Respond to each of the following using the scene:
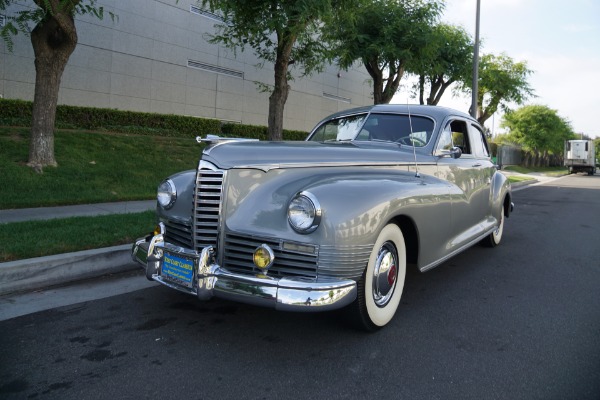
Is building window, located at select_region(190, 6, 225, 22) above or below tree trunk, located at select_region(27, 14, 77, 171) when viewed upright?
above

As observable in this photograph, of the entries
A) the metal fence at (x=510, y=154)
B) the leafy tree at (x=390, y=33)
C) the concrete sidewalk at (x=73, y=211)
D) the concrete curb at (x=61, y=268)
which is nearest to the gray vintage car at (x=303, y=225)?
the concrete curb at (x=61, y=268)

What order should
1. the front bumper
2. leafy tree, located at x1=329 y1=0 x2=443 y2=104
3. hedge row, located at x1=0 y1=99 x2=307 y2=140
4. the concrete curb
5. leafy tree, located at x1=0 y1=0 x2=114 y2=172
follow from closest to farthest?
the front bumper
the concrete curb
leafy tree, located at x1=0 y1=0 x2=114 y2=172
hedge row, located at x1=0 y1=99 x2=307 y2=140
leafy tree, located at x1=329 y1=0 x2=443 y2=104

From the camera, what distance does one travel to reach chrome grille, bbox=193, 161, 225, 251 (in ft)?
9.64

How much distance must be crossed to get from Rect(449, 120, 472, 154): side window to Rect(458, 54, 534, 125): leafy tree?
20887 millimetres

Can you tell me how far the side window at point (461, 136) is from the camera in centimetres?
474

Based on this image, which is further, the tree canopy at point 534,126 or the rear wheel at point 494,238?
the tree canopy at point 534,126

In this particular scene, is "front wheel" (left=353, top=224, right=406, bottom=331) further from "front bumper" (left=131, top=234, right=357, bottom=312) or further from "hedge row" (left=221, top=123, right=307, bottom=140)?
"hedge row" (left=221, top=123, right=307, bottom=140)

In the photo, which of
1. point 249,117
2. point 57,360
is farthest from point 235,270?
point 249,117

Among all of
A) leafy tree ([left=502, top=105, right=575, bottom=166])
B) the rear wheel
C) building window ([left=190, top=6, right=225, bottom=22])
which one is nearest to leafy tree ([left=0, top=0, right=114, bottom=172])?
the rear wheel

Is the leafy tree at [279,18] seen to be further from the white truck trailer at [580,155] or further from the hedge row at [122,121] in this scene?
the white truck trailer at [580,155]

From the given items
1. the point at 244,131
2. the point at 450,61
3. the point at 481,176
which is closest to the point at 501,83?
the point at 450,61

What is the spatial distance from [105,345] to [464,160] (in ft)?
12.4

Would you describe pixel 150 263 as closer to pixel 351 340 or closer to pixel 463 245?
pixel 351 340

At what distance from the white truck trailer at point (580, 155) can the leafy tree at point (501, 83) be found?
17109mm
